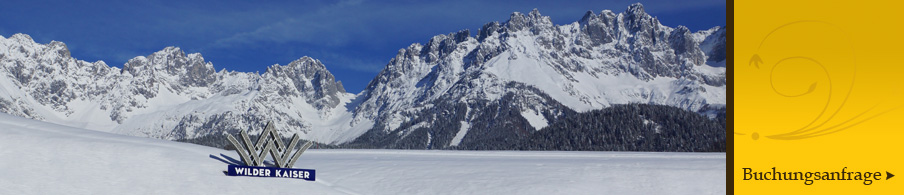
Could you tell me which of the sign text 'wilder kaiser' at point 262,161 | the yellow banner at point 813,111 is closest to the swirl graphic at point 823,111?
the yellow banner at point 813,111

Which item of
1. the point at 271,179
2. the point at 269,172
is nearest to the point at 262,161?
the point at 269,172

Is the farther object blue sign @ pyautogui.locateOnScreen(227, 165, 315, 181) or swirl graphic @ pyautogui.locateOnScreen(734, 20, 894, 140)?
blue sign @ pyautogui.locateOnScreen(227, 165, 315, 181)

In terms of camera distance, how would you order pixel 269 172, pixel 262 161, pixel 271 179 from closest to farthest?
pixel 271 179 → pixel 269 172 → pixel 262 161

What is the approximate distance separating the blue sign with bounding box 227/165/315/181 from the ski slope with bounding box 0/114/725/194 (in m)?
0.33

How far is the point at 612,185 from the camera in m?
33.9

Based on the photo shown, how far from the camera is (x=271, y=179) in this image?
1192 inches

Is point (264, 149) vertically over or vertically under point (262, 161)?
over

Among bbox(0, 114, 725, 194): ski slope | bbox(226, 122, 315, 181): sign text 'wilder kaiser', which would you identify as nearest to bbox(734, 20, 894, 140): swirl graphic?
bbox(0, 114, 725, 194): ski slope

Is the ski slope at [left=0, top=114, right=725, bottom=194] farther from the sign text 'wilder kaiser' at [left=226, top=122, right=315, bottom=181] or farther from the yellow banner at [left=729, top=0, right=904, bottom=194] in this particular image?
the yellow banner at [left=729, top=0, right=904, bottom=194]

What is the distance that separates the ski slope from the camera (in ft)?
90.1

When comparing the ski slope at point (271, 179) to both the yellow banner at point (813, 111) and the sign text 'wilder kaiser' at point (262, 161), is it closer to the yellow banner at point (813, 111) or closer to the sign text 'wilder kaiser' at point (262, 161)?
the sign text 'wilder kaiser' at point (262, 161)

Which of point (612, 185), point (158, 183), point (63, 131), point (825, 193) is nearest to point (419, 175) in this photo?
point (612, 185)

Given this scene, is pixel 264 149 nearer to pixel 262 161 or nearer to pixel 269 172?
pixel 262 161

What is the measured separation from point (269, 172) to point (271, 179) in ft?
1.43
